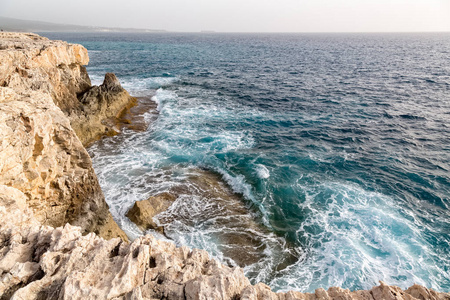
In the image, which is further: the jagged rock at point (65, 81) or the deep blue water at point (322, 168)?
the jagged rock at point (65, 81)

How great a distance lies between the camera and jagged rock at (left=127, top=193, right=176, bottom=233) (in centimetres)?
1464

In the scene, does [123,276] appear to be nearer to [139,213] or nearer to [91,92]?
[139,213]

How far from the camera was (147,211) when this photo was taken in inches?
598

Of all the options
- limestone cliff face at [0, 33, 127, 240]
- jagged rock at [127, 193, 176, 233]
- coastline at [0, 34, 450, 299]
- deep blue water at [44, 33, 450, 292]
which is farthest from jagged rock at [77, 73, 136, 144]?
coastline at [0, 34, 450, 299]

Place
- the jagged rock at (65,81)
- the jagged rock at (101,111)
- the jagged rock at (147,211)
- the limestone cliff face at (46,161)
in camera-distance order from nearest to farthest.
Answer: the limestone cliff face at (46,161), the jagged rock at (147,211), the jagged rock at (65,81), the jagged rock at (101,111)

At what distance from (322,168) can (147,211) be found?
48.5 feet

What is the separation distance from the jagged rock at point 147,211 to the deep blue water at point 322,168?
0.61 metres

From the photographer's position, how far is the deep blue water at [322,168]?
1318cm

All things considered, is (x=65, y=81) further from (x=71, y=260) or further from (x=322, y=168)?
(x=322, y=168)

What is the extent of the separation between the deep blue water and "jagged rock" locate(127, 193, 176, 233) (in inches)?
23.9

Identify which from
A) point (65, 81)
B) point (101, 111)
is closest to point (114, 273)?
point (65, 81)

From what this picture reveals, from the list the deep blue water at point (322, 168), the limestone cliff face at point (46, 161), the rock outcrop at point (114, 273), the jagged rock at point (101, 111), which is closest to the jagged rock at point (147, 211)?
the deep blue water at point (322, 168)

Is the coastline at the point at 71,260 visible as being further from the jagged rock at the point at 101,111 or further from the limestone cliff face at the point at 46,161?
the jagged rock at the point at 101,111

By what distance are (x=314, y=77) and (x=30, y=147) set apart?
52.9 meters
